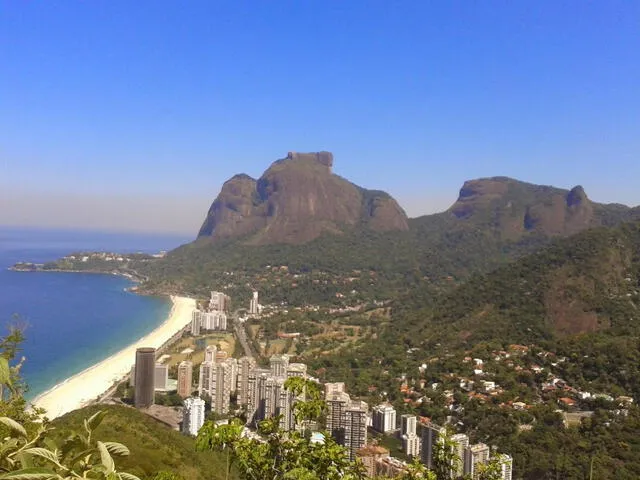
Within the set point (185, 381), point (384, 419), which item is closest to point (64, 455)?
point (384, 419)

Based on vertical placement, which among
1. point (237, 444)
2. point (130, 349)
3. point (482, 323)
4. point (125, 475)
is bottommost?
point (130, 349)

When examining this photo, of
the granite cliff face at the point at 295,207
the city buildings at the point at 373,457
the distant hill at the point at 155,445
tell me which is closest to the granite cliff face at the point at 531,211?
the granite cliff face at the point at 295,207

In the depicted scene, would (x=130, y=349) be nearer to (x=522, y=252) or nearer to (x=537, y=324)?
(x=537, y=324)

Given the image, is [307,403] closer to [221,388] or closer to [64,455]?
[64,455]

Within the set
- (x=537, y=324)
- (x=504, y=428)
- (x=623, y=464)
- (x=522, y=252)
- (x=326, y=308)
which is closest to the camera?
(x=623, y=464)

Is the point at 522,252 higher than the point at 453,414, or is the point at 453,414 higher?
the point at 522,252

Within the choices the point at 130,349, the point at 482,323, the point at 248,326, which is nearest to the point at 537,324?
the point at 482,323

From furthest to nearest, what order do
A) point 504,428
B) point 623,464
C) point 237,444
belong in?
point 504,428 → point 623,464 → point 237,444
